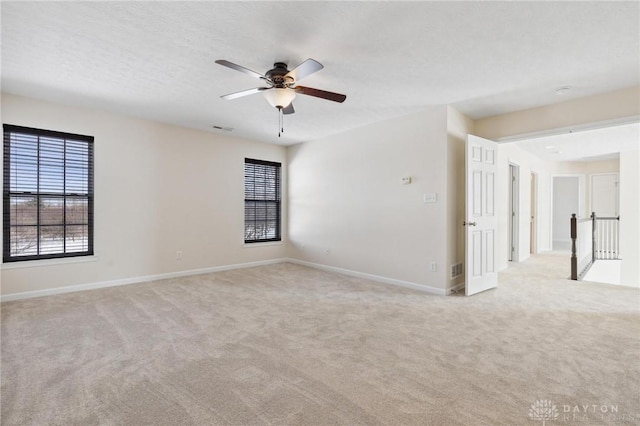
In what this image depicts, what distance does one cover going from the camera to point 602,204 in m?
8.46

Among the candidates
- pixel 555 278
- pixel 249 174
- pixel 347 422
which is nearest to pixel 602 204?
pixel 555 278

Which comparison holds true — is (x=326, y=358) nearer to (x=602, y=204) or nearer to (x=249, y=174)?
(x=249, y=174)

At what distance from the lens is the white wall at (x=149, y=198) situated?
409 cm

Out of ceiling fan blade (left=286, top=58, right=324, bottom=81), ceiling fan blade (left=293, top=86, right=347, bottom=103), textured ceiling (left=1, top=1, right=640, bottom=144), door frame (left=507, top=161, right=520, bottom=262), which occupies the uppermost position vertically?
textured ceiling (left=1, top=1, right=640, bottom=144)

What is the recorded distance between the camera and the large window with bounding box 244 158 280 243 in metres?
6.19

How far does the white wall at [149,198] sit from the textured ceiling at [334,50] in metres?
0.46

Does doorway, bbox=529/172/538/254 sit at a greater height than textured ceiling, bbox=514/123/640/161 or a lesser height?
lesser

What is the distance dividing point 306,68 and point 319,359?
2254 mm

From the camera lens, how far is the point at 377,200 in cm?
495

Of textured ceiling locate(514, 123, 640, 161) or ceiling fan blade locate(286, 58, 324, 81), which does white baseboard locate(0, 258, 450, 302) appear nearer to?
textured ceiling locate(514, 123, 640, 161)

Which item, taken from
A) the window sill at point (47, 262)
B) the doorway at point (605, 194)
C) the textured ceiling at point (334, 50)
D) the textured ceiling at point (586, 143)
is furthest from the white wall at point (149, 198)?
the doorway at point (605, 194)

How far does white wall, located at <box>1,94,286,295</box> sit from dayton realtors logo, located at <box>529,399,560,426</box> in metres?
4.98

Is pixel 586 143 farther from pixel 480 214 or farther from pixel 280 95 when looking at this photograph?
pixel 280 95

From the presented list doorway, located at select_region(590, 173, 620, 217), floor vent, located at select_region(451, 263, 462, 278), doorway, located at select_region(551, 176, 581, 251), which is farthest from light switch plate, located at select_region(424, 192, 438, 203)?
doorway, located at select_region(551, 176, 581, 251)
